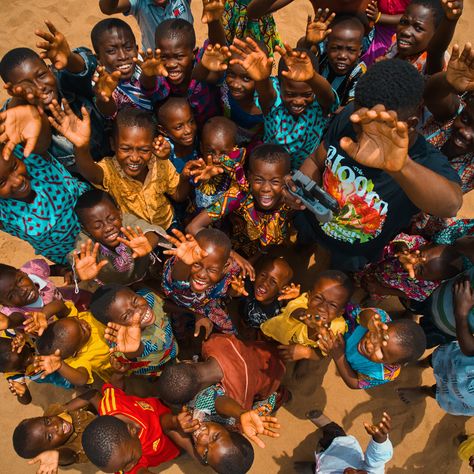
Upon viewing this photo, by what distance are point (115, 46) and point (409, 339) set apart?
2.68 metres

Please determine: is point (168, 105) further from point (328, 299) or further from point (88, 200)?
point (328, 299)

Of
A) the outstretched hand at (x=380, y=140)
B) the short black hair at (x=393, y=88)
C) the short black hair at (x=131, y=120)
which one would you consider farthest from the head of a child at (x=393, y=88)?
the short black hair at (x=131, y=120)

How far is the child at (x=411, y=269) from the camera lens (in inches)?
107

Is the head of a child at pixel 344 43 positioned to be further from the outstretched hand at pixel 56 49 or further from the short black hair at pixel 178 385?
the short black hair at pixel 178 385

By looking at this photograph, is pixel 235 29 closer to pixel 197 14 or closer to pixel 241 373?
pixel 197 14

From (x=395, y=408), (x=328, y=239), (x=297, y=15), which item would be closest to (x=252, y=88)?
(x=328, y=239)

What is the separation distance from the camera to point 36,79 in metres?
2.67

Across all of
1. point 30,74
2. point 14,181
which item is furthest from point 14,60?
point 14,181

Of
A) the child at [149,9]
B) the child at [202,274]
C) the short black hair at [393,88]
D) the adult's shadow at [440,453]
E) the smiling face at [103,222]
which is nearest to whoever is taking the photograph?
the short black hair at [393,88]

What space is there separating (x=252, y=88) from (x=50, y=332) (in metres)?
Answer: 2.08

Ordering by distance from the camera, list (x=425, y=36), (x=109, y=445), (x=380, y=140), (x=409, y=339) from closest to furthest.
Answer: (x=380, y=140) → (x=109, y=445) → (x=409, y=339) → (x=425, y=36)

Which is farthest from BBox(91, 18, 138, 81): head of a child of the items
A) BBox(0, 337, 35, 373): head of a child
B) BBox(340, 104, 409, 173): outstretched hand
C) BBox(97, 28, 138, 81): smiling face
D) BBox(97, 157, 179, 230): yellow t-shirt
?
BBox(0, 337, 35, 373): head of a child

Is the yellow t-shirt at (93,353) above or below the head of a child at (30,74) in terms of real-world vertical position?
below

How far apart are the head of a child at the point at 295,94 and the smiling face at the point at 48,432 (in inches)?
97.6
